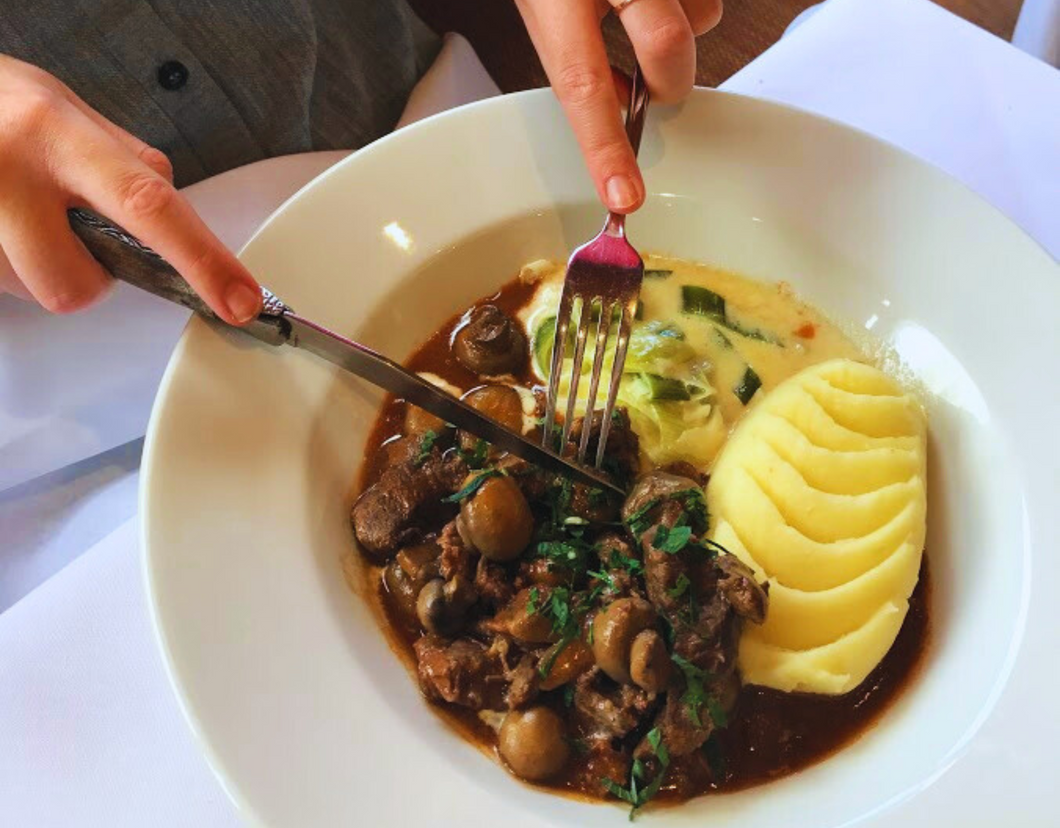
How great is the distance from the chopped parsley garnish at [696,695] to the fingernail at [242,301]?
1175mm

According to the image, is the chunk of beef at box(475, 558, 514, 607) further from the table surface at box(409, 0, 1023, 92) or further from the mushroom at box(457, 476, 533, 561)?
the table surface at box(409, 0, 1023, 92)

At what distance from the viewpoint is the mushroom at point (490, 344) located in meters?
2.62

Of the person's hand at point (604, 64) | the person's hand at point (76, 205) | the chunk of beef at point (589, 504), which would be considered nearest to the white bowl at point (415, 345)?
the person's hand at point (76, 205)

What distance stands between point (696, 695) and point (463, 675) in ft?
1.68

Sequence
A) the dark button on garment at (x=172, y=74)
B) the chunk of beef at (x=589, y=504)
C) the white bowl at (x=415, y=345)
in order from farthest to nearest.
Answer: the dark button on garment at (x=172, y=74) < the chunk of beef at (x=589, y=504) < the white bowl at (x=415, y=345)

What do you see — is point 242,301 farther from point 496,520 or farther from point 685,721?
point 685,721

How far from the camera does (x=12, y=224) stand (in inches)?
77.9

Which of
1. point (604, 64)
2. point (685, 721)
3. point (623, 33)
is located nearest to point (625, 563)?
point (685, 721)

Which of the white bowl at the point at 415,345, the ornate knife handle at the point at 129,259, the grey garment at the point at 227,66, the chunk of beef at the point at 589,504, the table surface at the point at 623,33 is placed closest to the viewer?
the white bowl at the point at 415,345

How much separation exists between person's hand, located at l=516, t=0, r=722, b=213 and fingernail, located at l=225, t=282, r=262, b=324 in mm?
838

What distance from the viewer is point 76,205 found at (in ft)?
6.64

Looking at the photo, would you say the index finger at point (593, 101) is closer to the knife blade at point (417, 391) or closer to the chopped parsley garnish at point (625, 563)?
the knife blade at point (417, 391)

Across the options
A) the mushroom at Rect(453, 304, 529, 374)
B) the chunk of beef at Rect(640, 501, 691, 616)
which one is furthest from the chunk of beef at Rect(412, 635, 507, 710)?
the mushroom at Rect(453, 304, 529, 374)

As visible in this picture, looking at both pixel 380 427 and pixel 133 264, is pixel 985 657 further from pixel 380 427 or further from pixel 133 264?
pixel 133 264
